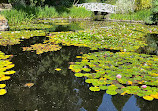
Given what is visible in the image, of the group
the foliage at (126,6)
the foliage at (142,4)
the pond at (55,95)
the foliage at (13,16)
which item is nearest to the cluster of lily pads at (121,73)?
the pond at (55,95)

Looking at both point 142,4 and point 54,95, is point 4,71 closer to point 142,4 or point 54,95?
point 54,95

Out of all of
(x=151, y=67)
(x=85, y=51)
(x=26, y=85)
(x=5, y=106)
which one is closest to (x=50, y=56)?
(x=85, y=51)

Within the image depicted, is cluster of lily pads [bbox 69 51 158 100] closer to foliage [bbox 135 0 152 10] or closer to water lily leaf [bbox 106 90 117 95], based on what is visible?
water lily leaf [bbox 106 90 117 95]

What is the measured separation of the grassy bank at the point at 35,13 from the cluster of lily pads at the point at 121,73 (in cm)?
824

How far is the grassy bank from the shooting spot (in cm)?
1057

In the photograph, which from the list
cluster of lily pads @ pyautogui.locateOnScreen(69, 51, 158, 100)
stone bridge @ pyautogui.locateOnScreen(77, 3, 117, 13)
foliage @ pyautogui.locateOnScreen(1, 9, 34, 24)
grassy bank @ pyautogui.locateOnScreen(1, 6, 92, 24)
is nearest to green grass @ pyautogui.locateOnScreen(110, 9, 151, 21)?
grassy bank @ pyautogui.locateOnScreen(1, 6, 92, 24)

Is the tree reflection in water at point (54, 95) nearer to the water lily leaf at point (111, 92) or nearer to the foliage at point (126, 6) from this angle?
the water lily leaf at point (111, 92)

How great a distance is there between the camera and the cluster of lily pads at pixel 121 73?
2.61 meters

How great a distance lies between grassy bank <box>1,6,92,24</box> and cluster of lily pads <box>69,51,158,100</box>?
8.24 metres

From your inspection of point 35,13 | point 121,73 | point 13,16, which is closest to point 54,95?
point 121,73

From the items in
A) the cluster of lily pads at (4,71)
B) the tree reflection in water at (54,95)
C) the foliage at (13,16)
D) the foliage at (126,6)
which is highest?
the foliage at (126,6)

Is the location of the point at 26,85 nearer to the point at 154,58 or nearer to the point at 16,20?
the point at 154,58

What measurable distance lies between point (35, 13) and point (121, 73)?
39.8 feet

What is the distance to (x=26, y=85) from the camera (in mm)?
2805
